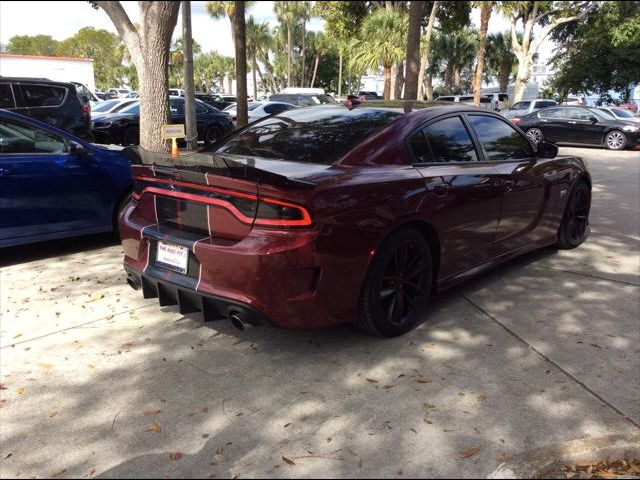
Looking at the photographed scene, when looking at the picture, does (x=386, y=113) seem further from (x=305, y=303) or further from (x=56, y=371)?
(x=56, y=371)

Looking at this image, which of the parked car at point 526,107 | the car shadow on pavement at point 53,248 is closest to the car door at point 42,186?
the car shadow on pavement at point 53,248

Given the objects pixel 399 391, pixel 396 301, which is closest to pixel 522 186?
pixel 396 301

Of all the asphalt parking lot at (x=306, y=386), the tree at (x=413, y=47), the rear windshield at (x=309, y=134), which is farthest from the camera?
the tree at (x=413, y=47)

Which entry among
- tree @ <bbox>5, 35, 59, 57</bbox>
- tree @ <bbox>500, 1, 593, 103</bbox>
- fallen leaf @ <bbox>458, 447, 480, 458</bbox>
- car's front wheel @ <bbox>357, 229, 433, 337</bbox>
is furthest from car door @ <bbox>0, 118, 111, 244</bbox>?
tree @ <bbox>5, 35, 59, 57</bbox>

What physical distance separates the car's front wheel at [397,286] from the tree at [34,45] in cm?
6957

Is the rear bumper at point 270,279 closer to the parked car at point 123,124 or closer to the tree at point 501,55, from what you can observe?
the parked car at point 123,124

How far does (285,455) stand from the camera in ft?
8.24

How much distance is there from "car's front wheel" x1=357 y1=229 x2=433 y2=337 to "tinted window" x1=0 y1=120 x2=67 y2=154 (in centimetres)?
386

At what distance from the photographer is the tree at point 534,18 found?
1219 inches

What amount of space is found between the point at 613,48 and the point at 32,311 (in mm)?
32704

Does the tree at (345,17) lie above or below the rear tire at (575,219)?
above

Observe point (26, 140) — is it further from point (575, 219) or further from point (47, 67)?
point (47, 67)

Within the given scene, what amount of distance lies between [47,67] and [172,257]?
41.4 m

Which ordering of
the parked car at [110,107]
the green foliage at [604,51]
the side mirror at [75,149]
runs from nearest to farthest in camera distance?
the side mirror at [75,149] → the parked car at [110,107] → the green foliage at [604,51]
